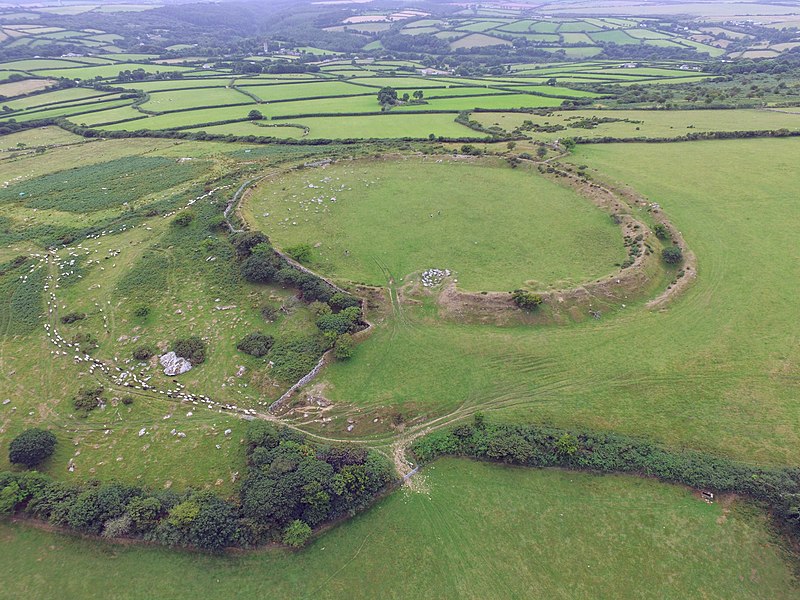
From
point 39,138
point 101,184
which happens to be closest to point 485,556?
point 101,184

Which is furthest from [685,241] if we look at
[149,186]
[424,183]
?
[149,186]

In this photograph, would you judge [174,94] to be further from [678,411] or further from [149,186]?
[678,411]

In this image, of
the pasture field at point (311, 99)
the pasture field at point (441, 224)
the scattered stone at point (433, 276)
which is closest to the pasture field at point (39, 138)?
the pasture field at point (311, 99)

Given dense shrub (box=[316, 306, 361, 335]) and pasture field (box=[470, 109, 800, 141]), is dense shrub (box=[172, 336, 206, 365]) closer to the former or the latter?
dense shrub (box=[316, 306, 361, 335])

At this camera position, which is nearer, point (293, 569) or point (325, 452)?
point (293, 569)

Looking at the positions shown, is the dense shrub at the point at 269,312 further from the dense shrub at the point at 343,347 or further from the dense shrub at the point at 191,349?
the dense shrub at the point at 343,347

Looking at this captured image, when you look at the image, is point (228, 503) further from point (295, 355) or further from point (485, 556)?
point (485, 556)
